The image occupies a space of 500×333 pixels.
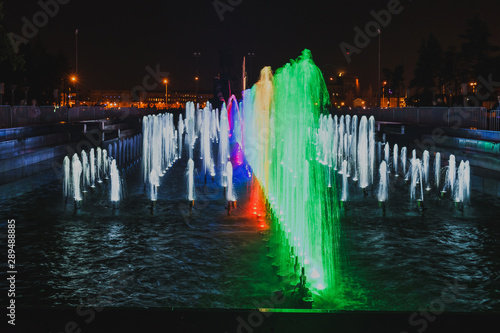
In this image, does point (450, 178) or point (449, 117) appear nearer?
point (450, 178)

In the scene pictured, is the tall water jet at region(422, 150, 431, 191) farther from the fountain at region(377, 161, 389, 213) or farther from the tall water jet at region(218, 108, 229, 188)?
the tall water jet at region(218, 108, 229, 188)

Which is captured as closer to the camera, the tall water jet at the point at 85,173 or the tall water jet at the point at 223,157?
the tall water jet at the point at 85,173

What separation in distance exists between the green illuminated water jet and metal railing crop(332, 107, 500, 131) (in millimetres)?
7420

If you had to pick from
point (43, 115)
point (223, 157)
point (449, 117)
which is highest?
point (43, 115)

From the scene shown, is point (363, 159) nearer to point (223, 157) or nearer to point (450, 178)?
point (223, 157)

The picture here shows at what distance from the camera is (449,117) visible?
27609mm

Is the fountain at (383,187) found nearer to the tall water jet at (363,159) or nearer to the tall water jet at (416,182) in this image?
the tall water jet at (363,159)

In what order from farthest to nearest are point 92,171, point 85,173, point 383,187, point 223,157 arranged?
point 223,157
point 92,171
point 85,173
point 383,187

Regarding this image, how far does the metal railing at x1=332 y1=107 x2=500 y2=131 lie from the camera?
2359cm

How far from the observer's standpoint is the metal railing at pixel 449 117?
23.6m

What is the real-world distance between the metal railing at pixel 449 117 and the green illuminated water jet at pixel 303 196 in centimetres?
742

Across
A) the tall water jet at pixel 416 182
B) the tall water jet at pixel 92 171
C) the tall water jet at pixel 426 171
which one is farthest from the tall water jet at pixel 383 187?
the tall water jet at pixel 92 171

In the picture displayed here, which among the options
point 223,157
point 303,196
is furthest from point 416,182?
point 223,157

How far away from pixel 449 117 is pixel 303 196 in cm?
1724
